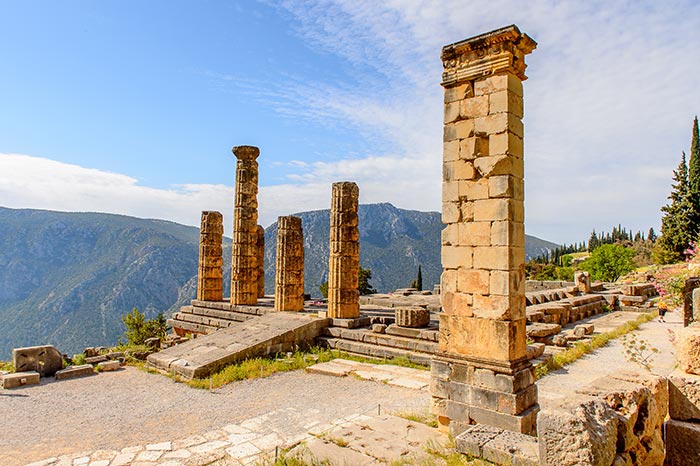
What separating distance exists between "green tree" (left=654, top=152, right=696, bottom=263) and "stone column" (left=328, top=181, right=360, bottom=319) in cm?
3734

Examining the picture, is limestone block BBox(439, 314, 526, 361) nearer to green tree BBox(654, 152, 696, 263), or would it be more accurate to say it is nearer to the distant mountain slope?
green tree BBox(654, 152, 696, 263)

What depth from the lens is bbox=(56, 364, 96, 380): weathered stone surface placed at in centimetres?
1084

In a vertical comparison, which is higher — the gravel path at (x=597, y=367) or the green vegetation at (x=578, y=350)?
the green vegetation at (x=578, y=350)

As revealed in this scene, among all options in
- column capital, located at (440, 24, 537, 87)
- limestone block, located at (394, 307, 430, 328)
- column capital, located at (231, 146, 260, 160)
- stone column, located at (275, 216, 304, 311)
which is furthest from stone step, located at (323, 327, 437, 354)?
column capital, located at (231, 146, 260, 160)

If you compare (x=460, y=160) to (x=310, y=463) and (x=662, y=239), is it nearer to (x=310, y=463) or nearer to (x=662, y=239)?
(x=310, y=463)

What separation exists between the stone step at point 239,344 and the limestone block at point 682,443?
9.14 meters

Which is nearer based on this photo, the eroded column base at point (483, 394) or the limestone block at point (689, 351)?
the limestone block at point (689, 351)

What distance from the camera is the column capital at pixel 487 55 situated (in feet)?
21.6

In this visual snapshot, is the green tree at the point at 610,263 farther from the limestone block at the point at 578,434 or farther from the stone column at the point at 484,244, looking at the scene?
the limestone block at the point at 578,434

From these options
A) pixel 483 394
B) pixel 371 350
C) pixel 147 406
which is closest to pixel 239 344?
pixel 371 350

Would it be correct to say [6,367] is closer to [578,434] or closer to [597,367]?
[578,434]

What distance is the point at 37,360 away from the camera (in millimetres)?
11023

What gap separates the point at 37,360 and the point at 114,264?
94473 mm

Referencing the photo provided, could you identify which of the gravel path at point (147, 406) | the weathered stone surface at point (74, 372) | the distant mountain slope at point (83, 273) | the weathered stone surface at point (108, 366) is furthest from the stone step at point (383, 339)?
the distant mountain slope at point (83, 273)
